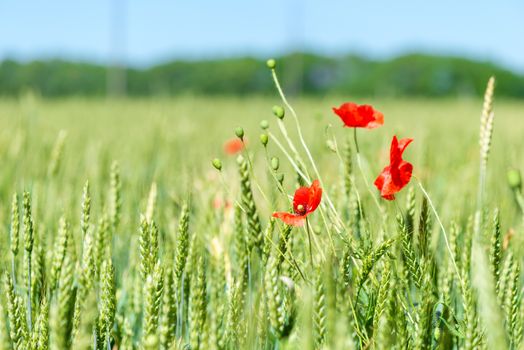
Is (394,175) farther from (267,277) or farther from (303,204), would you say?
(267,277)

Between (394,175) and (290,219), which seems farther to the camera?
(394,175)

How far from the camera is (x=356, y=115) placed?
767 mm

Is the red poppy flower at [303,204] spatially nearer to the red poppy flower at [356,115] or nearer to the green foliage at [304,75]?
the red poppy flower at [356,115]

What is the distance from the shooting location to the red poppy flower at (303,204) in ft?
1.95

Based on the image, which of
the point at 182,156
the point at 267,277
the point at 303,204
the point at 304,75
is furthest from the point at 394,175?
the point at 304,75

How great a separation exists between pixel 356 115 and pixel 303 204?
0.18 metres

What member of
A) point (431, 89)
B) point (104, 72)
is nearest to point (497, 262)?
point (431, 89)

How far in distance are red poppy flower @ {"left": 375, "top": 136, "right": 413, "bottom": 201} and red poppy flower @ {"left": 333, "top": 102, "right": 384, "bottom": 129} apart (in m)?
0.07

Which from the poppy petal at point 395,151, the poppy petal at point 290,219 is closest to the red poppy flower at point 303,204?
the poppy petal at point 290,219

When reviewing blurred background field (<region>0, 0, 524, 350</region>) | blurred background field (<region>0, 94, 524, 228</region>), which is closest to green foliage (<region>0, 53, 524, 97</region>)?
blurred background field (<region>0, 94, 524, 228</region>)

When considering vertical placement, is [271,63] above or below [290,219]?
above

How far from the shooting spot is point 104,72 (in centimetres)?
5562

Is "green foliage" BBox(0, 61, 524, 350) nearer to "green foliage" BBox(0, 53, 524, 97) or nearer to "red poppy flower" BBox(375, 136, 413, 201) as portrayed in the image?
"red poppy flower" BBox(375, 136, 413, 201)

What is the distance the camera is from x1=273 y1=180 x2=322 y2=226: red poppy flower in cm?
59
